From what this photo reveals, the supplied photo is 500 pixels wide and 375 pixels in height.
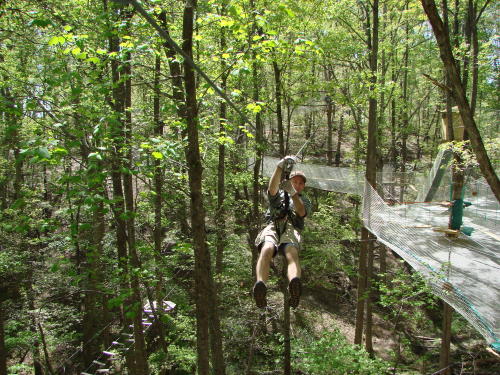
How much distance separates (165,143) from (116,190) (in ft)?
11.7

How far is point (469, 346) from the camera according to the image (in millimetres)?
9906

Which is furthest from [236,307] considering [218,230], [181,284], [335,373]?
[181,284]

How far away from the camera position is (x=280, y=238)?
3.38 m

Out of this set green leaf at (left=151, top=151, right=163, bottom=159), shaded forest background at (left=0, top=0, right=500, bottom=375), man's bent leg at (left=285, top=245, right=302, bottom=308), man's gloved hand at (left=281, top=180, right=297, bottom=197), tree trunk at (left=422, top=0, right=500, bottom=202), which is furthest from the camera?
shaded forest background at (left=0, top=0, right=500, bottom=375)

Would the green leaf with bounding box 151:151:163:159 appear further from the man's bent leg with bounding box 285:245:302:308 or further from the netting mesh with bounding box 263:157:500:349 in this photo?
the netting mesh with bounding box 263:157:500:349

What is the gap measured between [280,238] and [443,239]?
4.02 m

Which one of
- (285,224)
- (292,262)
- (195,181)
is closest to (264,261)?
(292,262)

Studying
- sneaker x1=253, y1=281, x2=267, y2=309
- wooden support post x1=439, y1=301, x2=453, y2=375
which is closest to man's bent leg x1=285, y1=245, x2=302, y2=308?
sneaker x1=253, y1=281, x2=267, y2=309

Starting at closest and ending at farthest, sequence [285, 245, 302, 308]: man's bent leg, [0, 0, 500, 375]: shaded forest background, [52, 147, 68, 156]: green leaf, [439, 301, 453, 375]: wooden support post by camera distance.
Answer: [52, 147, 68, 156]: green leaf, [285, 245, 302, 308]: man's bent leg, [0, 0, 500, 375]: shaded forest background, [439, 301, 453, 375]: wooden support post

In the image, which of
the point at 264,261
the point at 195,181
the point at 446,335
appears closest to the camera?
the point at 264,261

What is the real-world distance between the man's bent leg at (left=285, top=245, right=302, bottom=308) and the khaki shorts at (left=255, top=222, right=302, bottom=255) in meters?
0.11

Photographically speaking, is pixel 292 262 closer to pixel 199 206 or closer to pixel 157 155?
pixel 199 206

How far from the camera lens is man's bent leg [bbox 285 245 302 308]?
9.57 ft

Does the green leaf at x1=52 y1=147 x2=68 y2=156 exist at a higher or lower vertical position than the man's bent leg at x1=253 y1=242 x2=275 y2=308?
higher
